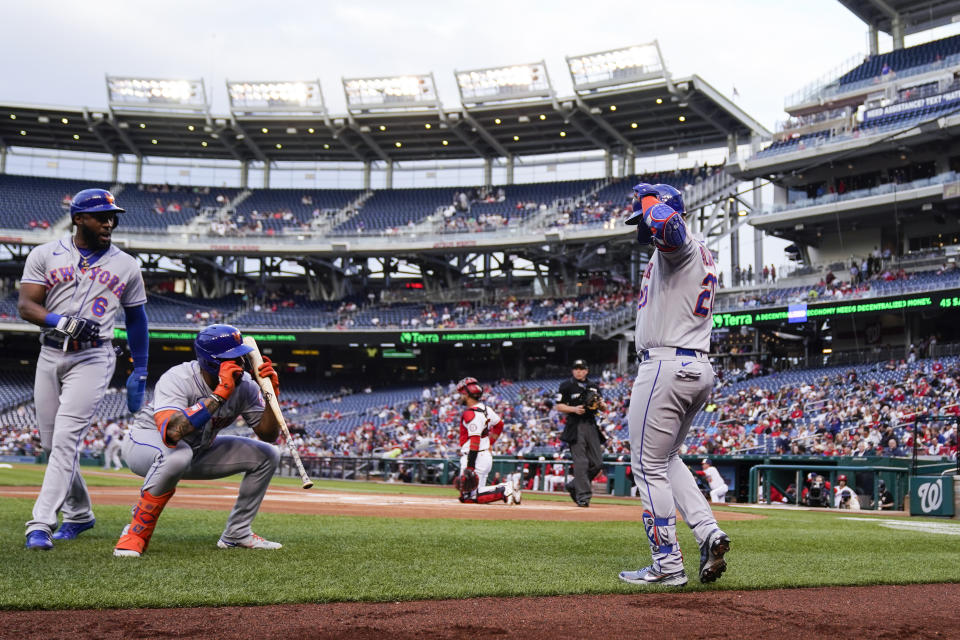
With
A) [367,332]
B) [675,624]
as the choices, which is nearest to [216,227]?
[367,332]

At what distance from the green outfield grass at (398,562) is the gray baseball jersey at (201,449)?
40cm

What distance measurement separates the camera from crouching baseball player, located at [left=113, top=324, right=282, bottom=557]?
16.4 ft

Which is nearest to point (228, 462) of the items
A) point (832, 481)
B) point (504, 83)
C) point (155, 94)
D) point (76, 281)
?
point (76, 281)

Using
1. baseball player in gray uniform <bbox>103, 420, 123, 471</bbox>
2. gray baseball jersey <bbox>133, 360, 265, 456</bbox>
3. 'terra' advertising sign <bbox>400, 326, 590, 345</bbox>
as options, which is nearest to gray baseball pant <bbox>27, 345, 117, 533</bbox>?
gray baseball jersey <bbox>133, 360, 265, 456</bbox>

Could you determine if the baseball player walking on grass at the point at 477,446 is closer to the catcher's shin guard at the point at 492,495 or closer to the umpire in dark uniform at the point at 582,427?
the catcher's shin guard at the point at 492,495

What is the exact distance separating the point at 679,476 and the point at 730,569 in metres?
0.70

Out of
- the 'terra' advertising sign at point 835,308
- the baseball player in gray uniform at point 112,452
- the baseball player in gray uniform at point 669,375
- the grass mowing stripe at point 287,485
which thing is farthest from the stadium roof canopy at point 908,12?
the baseball player in gray uniform at point 669,375

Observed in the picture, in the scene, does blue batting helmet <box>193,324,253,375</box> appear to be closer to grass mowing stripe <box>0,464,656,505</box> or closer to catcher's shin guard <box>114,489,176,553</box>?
catcher's shin guard <box>114,489,176,553</box>

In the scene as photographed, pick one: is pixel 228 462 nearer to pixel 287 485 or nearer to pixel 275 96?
pixel 287 485

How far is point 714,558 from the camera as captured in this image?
448cm

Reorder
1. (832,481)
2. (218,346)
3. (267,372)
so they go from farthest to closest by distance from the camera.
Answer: (832,481), (267,372), (218,346)

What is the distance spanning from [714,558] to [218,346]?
2997 mm

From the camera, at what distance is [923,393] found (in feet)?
80.8

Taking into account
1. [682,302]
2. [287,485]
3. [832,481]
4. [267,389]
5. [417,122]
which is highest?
[417,122]
